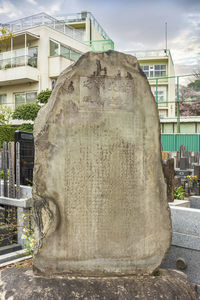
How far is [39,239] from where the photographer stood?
9.07ft

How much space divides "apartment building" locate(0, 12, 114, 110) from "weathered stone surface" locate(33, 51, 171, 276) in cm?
1505

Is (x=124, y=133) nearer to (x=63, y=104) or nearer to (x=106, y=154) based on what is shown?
(x=106, y=154)

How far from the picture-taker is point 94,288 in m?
2.42

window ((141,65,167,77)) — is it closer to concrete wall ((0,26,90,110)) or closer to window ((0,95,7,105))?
concrete wall ((0,26,90,110))

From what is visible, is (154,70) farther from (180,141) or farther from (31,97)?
(31,97)

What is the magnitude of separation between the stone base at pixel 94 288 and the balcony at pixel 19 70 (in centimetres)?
1618

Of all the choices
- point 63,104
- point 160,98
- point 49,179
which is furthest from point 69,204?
point 160,98

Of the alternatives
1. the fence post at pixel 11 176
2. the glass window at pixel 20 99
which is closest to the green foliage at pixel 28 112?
the glass window at pixel 20 99

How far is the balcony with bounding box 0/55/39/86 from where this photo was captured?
17453 millimetres

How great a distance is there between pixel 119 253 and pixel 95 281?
347 mm

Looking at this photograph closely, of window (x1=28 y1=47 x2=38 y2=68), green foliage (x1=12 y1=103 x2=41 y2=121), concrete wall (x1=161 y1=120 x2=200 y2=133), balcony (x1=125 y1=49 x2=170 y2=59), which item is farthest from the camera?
balcony (x1=125 y1=49 x2=170 y2=59)

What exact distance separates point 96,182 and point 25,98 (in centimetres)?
1681

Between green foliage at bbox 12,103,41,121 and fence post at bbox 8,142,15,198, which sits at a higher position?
green foliage at bbox 12,103,41,121

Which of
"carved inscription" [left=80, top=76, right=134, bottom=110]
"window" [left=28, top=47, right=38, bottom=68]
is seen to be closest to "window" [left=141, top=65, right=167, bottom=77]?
"window" [left=28, top=47, right=38, bottom=68]
